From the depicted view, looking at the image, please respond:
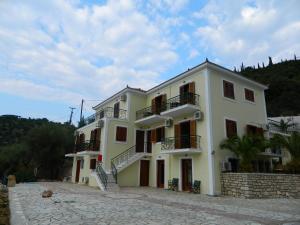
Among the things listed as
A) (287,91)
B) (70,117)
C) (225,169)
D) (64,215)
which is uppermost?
(287,91)

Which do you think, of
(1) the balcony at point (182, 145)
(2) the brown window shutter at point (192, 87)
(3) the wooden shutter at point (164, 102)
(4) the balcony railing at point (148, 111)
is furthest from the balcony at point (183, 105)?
(1) the balcony at point (182, 145)

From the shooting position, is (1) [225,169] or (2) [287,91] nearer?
(1) [225,169]

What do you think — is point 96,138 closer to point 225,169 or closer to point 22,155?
point 225,169

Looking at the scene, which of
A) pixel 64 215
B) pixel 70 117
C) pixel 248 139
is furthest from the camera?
pixel 70 117

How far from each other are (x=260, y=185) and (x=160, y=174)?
8.15 metres

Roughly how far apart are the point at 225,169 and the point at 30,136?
77.4 feet

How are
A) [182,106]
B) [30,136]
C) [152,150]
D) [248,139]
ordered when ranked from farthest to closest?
[30,136], [152,150], [182,106], [248,139]

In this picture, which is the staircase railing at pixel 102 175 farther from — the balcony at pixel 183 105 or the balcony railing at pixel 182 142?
the balcony at pixel 183 105

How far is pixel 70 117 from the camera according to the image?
49375 mm

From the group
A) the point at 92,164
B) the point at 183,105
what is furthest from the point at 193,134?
the point at 92,164

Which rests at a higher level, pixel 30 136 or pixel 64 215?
pixel 30 136

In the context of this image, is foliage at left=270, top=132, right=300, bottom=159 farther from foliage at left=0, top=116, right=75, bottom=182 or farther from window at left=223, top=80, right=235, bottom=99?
foliage at left=0, top=116, right=75, bottom=182

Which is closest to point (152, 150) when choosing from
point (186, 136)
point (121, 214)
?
point (186, 136)

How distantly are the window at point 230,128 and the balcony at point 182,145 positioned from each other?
2.19m
